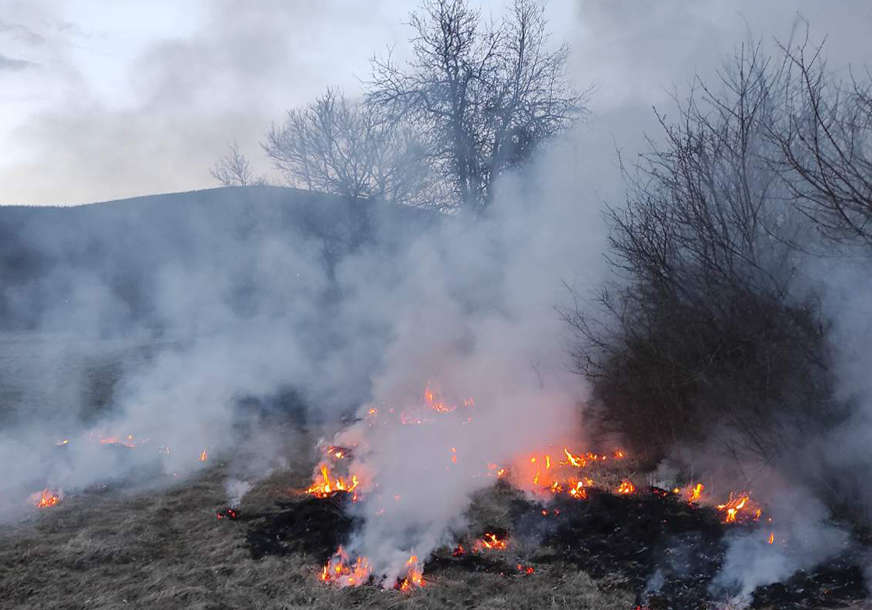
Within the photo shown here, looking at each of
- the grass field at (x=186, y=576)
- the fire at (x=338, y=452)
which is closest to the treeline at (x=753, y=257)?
the grass field at (x=186, y=576)

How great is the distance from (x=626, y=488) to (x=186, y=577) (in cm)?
395

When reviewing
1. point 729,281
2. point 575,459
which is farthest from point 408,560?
point 729,281

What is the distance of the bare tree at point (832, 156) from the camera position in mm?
3910

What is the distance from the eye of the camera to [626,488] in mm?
5840

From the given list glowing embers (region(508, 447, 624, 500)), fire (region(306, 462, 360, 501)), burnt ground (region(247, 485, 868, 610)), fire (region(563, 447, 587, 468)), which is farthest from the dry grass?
fire (region(563, 447, 587, 468))

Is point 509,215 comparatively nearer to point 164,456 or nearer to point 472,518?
point 472,518

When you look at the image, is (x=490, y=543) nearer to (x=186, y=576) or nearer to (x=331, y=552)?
(x=331, y=552)

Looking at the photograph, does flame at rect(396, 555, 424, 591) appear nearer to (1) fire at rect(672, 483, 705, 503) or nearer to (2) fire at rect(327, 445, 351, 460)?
(1) fire at rect(672, 483, 705, 503)

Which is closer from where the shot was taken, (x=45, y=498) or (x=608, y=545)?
(x=608, y=545)

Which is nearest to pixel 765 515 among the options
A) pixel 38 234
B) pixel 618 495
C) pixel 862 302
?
pixel 618 495

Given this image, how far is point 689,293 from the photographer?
5.20m

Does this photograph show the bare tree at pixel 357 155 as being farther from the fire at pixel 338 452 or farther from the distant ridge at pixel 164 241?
the fire at pixel 338 452

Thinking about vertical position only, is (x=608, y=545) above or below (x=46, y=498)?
below

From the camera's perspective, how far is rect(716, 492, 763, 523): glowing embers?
493 cm
